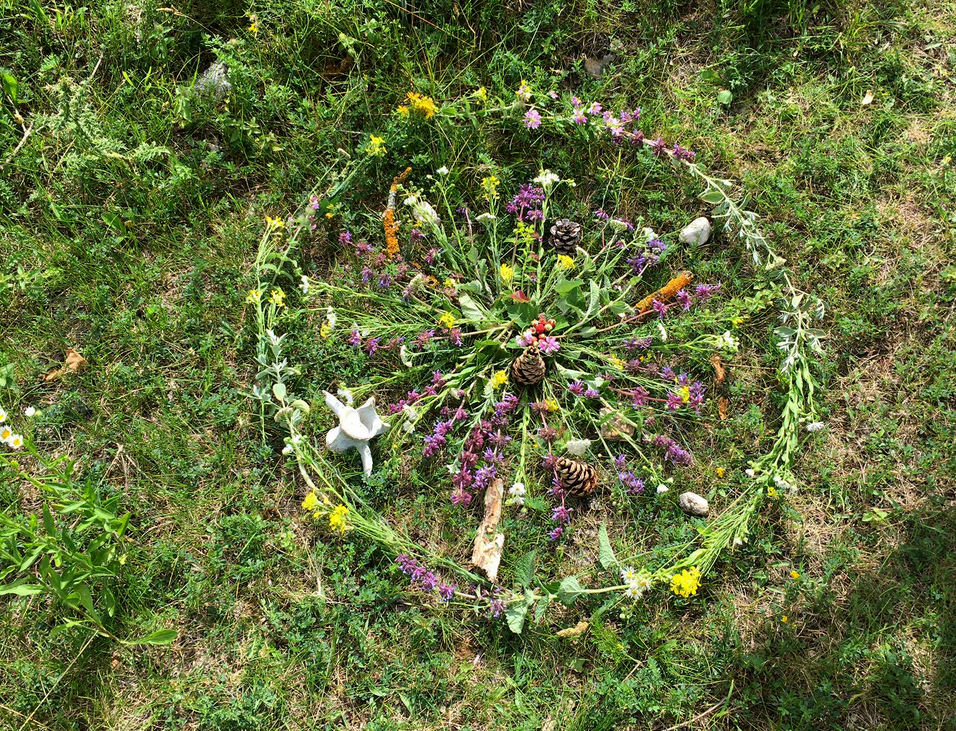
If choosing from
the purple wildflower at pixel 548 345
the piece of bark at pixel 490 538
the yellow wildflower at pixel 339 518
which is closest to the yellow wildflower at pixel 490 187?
the purple wildflower at pixel 548 345

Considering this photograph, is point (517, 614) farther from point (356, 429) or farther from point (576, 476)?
point (356, 429)

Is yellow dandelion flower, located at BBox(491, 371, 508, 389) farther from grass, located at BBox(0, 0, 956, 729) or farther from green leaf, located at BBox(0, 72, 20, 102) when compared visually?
green leaf, located at BBox(0, 72, 20, 102)

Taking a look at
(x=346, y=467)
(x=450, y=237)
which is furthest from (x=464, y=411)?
(x=450, y=237)

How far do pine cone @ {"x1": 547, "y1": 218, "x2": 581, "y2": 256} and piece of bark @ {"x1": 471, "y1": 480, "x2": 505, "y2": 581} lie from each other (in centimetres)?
115

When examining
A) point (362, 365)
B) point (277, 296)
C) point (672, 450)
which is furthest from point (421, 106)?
point (672, 450)

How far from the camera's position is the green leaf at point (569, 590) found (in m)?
3.06

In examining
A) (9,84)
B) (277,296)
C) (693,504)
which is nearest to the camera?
(693,504)

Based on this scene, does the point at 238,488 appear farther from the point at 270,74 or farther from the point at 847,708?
the point at 847,708

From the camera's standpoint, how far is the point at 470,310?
3.36m

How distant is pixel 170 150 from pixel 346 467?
1.94 m

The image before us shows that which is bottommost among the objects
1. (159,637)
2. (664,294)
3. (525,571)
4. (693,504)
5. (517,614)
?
(159,637)

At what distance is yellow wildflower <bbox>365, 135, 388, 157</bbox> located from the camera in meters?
3.41

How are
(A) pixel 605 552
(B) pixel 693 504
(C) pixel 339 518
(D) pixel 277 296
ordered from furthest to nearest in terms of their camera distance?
(D) pixel 277 296, (B) pixel 693 504, (A) pixel 605 552, (C) pixel 339 518

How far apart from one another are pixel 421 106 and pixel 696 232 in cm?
146
